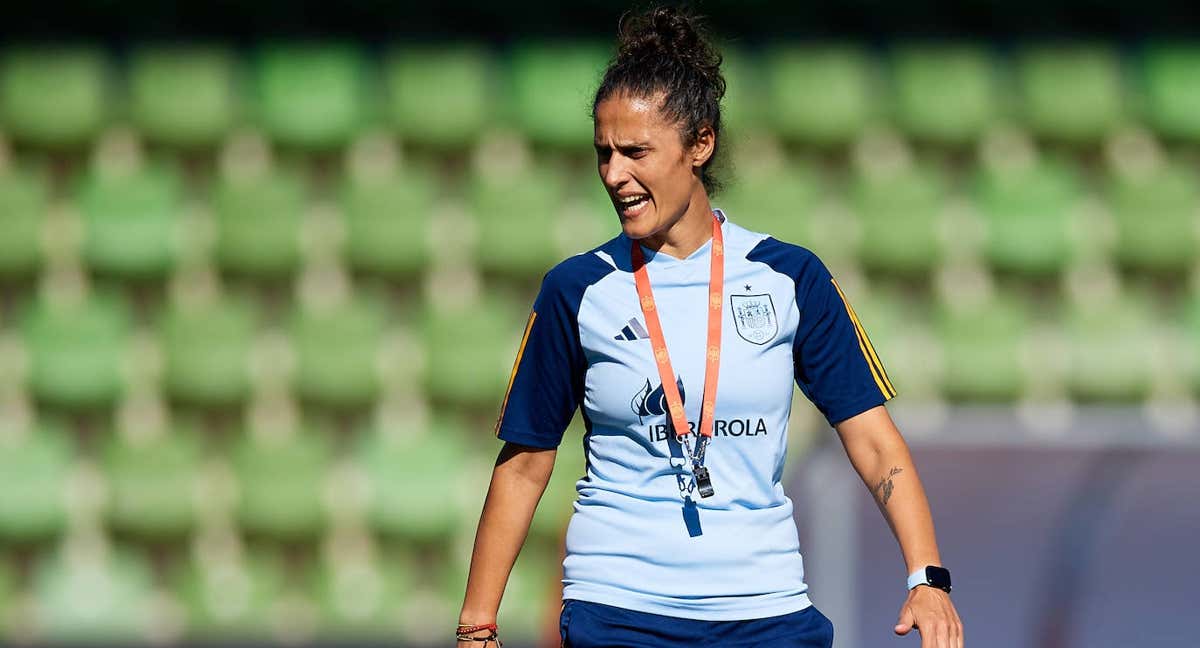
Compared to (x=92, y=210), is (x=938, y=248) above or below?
below

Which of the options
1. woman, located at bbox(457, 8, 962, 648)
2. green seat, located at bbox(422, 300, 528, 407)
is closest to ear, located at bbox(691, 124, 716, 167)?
woman, located at bbox(457, 8, 962, 648)

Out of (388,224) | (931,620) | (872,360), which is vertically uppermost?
(388,224)

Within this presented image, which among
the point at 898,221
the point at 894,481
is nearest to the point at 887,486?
the point at 894,481

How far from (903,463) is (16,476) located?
460 centimetres

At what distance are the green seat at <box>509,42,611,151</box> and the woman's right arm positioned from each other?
4000mm

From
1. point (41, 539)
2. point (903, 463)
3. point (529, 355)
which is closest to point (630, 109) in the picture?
point (529, 355)

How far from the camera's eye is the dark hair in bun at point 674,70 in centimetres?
229

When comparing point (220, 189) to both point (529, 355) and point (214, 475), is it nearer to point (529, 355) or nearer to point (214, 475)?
point (214, 475)

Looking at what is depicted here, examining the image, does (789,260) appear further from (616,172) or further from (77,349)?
(77,349)

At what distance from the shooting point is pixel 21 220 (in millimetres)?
6242

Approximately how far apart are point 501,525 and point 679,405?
328 millimetres

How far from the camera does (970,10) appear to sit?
6.31 meters

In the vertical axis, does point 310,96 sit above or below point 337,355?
above

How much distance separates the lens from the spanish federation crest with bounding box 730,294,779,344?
2.27 m
